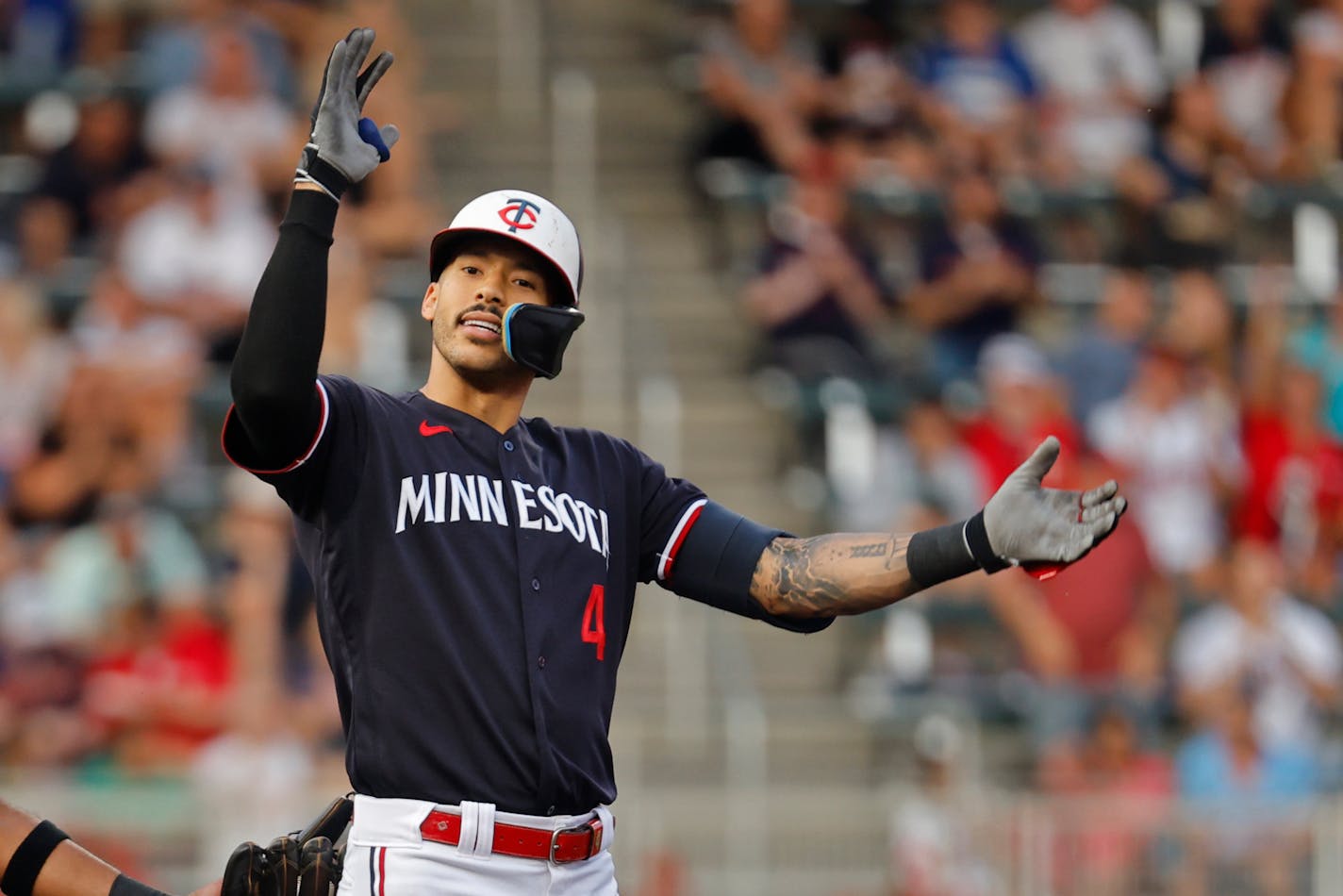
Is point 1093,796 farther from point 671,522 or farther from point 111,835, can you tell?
point 671,522

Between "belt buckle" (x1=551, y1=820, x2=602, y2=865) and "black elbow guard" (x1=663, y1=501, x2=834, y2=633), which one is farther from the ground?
"black elbow guard" (x1=663, y1=501, x2=834, y2=633)

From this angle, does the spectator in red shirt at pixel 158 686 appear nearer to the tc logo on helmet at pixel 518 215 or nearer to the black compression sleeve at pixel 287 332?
the tc logo on helmet at pixel 518 215

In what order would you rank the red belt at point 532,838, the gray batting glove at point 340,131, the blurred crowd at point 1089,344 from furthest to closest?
the blurred crowd at point 1089,344 < the red belt at point 532,838 < the gray batting glove at point 340,131

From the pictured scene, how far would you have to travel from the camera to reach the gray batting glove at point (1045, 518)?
469cm

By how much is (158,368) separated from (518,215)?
23.5 feet

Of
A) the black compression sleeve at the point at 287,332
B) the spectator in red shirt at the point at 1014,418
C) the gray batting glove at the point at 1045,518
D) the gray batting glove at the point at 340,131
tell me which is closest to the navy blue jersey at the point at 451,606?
the black compression sleeve at the point at 287,332

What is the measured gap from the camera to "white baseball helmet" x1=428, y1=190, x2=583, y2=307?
500 centimetres

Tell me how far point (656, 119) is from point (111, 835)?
274 inches

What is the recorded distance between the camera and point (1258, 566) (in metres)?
11.4

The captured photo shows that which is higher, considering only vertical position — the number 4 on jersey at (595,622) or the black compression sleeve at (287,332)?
the black compression sleeve at (287,332)

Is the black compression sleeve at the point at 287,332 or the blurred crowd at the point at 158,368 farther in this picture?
the blurred crowd at the point at 158,368

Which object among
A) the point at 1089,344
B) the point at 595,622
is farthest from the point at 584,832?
the point at 1089,344

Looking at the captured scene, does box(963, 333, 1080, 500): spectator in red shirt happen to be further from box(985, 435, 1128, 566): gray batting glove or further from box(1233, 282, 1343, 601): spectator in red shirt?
box(985, 435, 1128, 566): gray batting glove

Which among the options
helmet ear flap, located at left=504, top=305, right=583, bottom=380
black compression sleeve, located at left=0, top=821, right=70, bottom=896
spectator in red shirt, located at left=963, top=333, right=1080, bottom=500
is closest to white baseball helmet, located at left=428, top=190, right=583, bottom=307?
helmet ear flap, located at left=504, top=305, right=583, bottom=380
